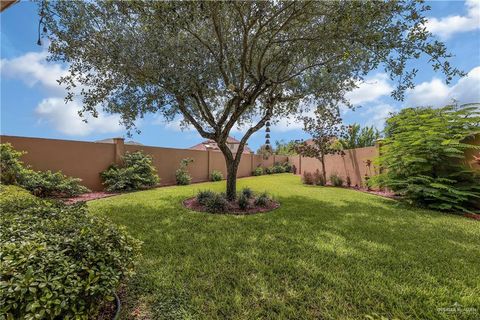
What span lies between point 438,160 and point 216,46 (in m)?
7.44

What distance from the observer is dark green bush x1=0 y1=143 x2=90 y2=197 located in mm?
6922

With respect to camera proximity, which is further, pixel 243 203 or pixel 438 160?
pixel 438 160

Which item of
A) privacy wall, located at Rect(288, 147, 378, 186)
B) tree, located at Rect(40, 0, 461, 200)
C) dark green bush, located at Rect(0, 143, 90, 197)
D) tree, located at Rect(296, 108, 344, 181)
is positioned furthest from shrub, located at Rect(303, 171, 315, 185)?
dark green bush, located at Rect(0, 143, 90, 197)

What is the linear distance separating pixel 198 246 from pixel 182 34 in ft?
17.1

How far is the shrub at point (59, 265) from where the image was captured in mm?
1492

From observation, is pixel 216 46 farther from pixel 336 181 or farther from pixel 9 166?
pixel 336 181

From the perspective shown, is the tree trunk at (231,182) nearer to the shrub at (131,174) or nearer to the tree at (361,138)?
the shrub at (131,174)

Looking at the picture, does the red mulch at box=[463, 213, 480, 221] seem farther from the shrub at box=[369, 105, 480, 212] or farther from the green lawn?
the green lawn

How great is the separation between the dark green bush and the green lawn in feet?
12.8

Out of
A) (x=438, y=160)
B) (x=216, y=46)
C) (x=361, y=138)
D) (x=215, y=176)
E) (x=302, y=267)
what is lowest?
(x=302, y=267)

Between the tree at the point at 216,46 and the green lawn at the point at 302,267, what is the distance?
3120 millimetres

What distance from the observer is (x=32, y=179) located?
24.4ft

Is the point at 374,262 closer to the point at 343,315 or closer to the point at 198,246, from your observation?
the point at 343,315

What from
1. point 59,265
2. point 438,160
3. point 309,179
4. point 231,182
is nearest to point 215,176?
point 309,179
